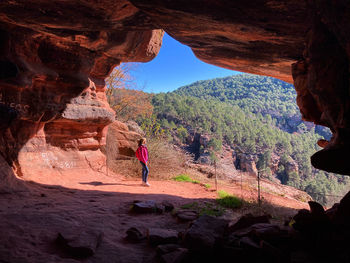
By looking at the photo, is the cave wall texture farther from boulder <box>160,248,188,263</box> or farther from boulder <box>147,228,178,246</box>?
boulder <box>147,228,178,246</box>

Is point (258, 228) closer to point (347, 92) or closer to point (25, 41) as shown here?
point (347, 92)

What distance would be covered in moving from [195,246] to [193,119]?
139 feet

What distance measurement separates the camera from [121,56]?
7.70 meters

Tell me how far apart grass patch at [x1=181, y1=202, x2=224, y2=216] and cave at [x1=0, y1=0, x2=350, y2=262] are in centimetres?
288

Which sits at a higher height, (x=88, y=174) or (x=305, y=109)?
(x=305, y=109)

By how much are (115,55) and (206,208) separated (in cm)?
551

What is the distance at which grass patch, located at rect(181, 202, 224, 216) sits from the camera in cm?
544

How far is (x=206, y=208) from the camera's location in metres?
5.84

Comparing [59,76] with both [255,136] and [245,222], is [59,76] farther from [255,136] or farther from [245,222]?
[255,136]

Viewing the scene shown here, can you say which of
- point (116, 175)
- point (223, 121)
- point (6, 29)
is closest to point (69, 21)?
point (6, 29)

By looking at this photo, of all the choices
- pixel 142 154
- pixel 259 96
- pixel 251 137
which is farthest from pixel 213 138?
pixel 259 96

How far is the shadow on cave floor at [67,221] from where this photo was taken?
2.83 metres

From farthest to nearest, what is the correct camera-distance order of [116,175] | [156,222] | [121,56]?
1. [116,175]
2. [121,56]
3. [156,222]

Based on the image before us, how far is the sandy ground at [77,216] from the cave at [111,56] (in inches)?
28.1
